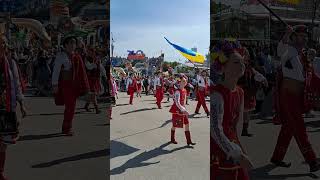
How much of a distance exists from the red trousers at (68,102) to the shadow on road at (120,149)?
304 cm

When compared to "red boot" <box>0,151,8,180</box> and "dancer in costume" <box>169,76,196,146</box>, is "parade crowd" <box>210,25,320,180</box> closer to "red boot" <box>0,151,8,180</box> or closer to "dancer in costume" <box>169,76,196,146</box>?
"red boot" <box>0,151,8,180</box>

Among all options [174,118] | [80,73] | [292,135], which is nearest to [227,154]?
[292,135]

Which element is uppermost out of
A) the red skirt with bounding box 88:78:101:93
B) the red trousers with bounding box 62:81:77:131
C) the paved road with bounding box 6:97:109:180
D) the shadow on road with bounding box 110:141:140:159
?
the red skirt with bounding box 88:78:101:93

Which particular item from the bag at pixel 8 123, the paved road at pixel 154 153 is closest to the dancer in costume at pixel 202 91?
the paved road at pixel 154 153

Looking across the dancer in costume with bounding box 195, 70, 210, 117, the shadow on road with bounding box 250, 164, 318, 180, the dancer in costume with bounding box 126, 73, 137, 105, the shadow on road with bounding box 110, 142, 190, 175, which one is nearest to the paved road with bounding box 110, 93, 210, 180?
the shadow on road with bounding box 110, 142, 190, 175

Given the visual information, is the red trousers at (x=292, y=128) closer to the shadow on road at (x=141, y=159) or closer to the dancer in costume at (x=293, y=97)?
the dancer in costume at (x=293, y=97)

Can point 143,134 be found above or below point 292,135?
below

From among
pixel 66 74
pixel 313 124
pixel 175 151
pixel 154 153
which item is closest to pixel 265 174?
pixel 313 124

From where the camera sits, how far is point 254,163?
372 cm

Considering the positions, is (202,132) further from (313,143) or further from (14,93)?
(14,93)

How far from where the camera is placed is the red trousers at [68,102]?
142 inches

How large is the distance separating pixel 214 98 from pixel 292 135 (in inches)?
29.7

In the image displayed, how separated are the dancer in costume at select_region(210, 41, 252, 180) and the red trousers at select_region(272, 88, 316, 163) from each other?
1.09 feet

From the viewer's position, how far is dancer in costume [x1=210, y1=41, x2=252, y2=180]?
140 inches
